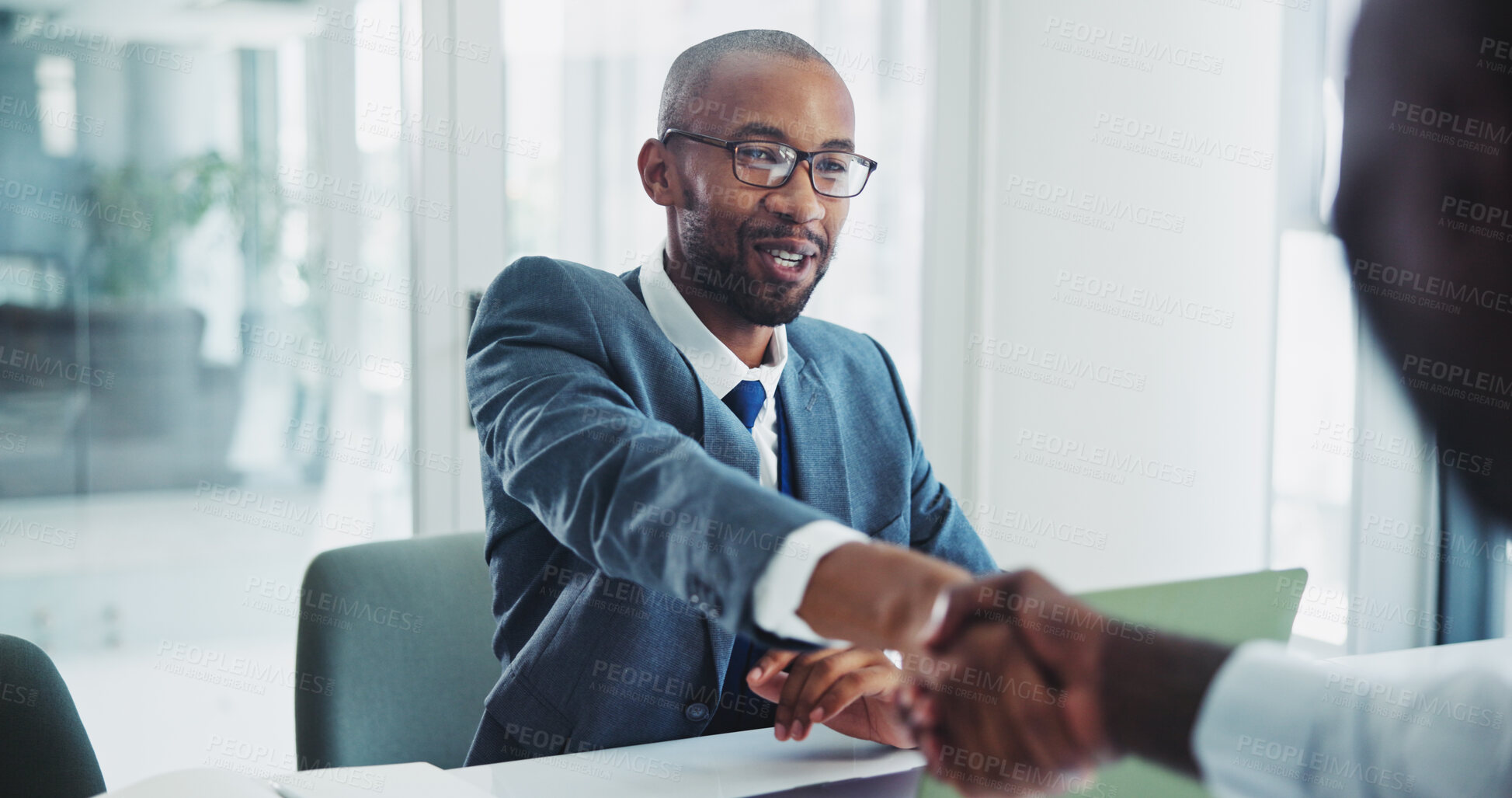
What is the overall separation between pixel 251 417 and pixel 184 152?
57 centimetres

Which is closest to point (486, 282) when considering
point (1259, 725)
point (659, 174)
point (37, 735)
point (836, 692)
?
point (659, 174)

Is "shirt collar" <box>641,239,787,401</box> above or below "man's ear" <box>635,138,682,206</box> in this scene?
below

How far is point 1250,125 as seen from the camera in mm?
2570

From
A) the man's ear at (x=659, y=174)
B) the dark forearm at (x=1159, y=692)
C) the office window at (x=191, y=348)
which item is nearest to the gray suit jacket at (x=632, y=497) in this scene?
the man's ear at (x=659, y=174)

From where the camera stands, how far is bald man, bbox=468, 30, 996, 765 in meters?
0.95

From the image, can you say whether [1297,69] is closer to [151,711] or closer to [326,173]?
[326,173]

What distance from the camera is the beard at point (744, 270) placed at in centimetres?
137

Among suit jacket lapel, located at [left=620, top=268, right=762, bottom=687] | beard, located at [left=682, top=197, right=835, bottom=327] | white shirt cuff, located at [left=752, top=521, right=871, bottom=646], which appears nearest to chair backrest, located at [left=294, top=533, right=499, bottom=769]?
suit jacket lapel, located at [left=620, top=268, right=762, bottom=687]

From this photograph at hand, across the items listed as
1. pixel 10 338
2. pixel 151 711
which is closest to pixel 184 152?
pixel 10 338

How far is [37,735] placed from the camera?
111 centimetres

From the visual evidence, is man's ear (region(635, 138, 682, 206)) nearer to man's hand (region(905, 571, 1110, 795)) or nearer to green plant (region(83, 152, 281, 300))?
man's hand (region(905, 571, 1110, 795))

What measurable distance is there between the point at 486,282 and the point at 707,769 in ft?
5.77

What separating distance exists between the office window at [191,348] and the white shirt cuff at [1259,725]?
234 centimetres

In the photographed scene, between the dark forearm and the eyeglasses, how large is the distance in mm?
929
